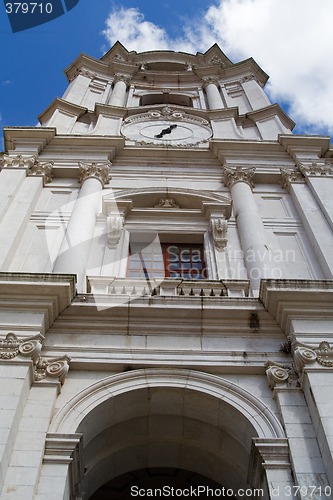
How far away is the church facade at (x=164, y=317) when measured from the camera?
31.8ft

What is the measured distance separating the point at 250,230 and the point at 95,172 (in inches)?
227

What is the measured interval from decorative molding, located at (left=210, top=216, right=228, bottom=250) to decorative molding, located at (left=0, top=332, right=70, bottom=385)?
20.3 feet

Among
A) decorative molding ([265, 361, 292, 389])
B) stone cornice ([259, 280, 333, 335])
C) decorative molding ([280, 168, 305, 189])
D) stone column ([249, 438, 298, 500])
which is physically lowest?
stone column ([249, 438, 298, 500])

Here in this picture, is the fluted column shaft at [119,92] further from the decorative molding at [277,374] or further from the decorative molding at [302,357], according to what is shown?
the decorative molding at [302,357]

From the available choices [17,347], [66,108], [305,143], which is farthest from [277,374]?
[66,108]

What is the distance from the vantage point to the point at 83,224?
15.7 meters

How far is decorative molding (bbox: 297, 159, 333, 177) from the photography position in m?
18.8

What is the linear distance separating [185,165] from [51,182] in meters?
4.67

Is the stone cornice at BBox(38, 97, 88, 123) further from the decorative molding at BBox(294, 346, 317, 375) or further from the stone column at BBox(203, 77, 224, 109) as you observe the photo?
the decorative molding at BBox(294, 346, 317, 375)

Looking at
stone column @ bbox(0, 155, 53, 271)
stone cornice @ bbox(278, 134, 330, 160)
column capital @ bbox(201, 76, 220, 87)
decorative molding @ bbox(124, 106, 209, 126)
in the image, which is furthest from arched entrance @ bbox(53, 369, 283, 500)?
column capital @ bbox(201, 76, 220, 87)

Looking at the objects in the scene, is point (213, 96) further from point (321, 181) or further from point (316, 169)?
point (321, 181)

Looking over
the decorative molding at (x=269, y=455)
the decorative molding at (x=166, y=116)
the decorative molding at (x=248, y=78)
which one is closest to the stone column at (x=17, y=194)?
the decorative molding at (x=166, y=116)

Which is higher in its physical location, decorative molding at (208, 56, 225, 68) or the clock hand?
decorative molding at (208, 56, 225, 68)

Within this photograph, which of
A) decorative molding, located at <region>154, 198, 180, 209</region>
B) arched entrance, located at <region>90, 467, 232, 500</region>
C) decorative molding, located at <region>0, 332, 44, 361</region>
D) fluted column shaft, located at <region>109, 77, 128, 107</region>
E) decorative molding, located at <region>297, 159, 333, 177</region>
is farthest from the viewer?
fluted column shaft, located at <region>109, 77, 128, 107</region>
